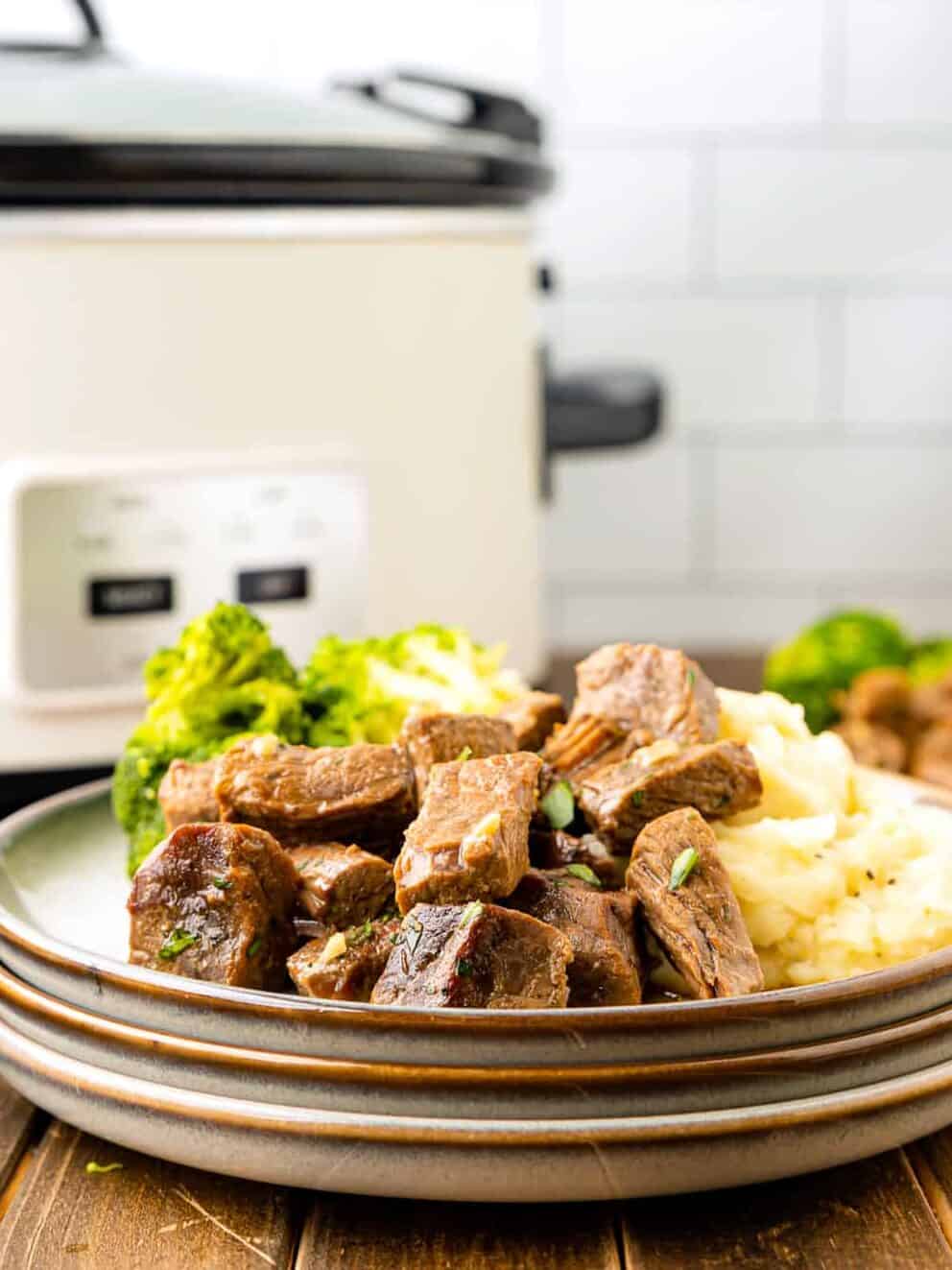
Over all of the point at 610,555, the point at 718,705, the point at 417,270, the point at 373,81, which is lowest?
the point at 610,555

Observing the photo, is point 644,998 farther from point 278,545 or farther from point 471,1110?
point 278,545

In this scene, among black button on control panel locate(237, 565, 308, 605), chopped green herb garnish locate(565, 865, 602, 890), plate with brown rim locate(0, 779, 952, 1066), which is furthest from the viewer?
black button on control panel locate(237, 565, 308, 605)

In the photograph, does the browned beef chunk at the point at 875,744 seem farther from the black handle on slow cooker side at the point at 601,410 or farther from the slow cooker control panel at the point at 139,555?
the slow cooker control panel at the point at 139,555

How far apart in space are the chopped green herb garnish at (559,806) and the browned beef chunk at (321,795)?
0.09 metres

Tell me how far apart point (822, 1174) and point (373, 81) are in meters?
1.48

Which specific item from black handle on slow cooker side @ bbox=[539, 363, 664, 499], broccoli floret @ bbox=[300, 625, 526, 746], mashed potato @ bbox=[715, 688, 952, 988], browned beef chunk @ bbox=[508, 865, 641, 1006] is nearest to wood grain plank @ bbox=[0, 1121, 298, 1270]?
browned beef chunk @ bbox=[508, 865, 641, 1006]

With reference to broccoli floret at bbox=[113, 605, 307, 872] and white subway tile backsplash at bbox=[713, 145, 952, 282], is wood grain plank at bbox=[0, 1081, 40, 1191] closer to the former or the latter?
broccoli floret at bbox=[113, 605, 307, 872]

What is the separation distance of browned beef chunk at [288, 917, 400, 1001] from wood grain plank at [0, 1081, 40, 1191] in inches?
9.1

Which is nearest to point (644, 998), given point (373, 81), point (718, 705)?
point (718, 705)

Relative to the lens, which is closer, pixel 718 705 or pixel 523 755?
pixel 523 755

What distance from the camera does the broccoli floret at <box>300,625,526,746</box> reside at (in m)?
1.58

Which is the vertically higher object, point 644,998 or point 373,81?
point 373,81

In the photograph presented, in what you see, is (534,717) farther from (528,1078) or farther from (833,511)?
(833,511)

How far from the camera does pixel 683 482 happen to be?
3354mm
